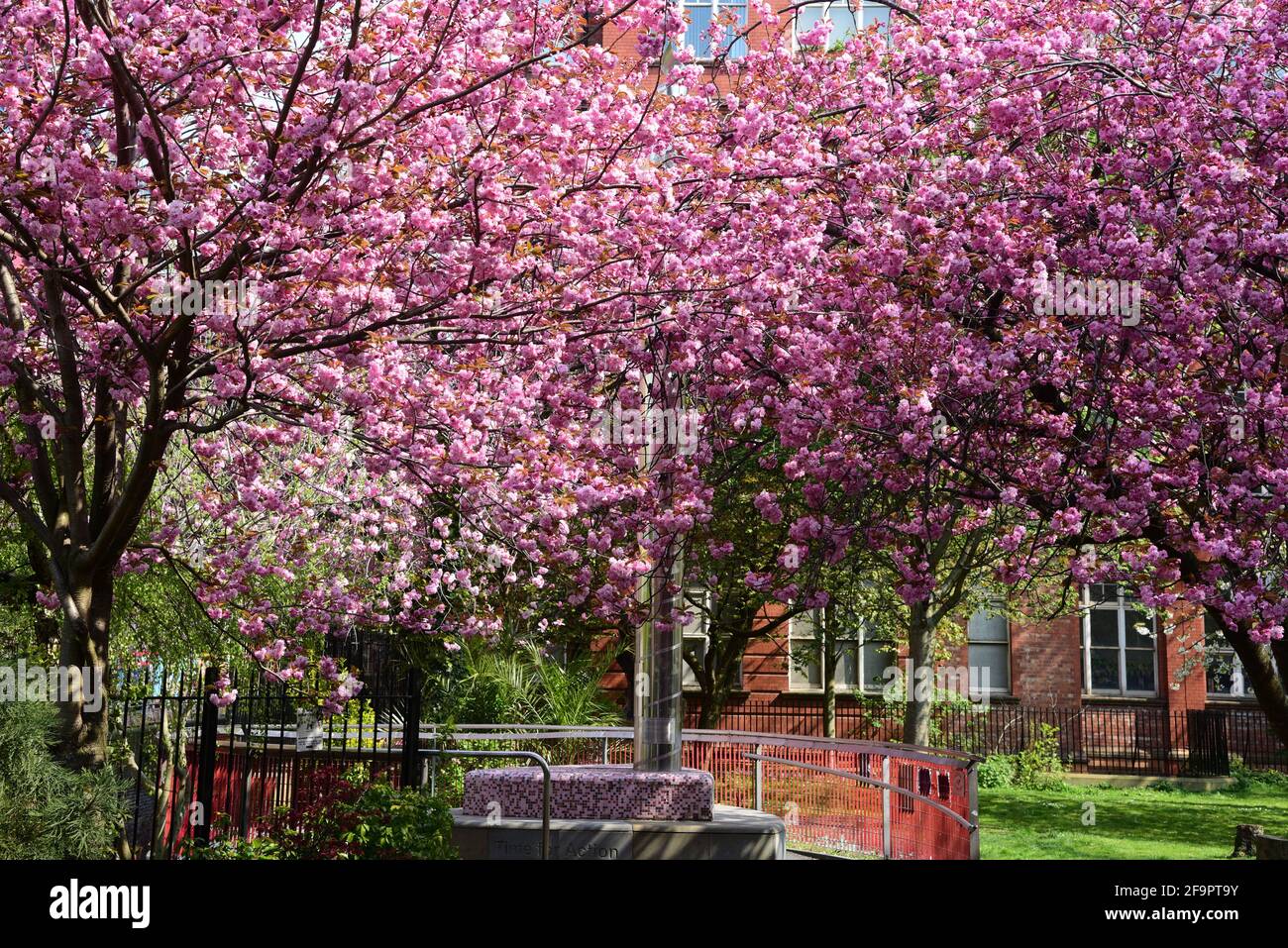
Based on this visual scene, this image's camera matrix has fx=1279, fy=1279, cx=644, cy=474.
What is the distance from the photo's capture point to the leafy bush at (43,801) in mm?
7770

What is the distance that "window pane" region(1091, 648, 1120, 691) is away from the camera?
28688 millimetres

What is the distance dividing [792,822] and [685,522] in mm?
5046

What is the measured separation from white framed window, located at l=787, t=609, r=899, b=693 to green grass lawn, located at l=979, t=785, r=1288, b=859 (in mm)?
5174

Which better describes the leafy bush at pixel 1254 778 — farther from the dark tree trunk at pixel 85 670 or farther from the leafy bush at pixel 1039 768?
the dark tree trunk at pixel 85 670

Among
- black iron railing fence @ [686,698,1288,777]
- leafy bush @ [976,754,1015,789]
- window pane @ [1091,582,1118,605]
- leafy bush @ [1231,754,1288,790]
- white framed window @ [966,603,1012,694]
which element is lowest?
leafy bush @ [1231,754,1288,790]

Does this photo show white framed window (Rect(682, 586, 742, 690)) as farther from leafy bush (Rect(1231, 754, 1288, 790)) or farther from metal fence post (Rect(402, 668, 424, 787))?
metal fence post (Rect(402, 668, 424, 787))

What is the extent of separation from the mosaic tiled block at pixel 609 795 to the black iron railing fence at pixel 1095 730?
15307 mm

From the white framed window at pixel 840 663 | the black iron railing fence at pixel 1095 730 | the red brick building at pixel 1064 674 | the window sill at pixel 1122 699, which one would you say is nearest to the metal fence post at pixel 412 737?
the black iron railing fence at pixel 1095 730

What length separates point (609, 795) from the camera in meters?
10.8

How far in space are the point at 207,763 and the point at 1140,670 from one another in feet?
75.2

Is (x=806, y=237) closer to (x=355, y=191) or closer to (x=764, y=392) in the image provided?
(x=764, y=392)

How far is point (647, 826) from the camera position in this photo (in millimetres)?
10531

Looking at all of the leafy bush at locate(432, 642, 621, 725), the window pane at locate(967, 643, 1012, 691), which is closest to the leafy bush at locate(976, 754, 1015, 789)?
the window pane at locate(967, 643, 1012, 691)
